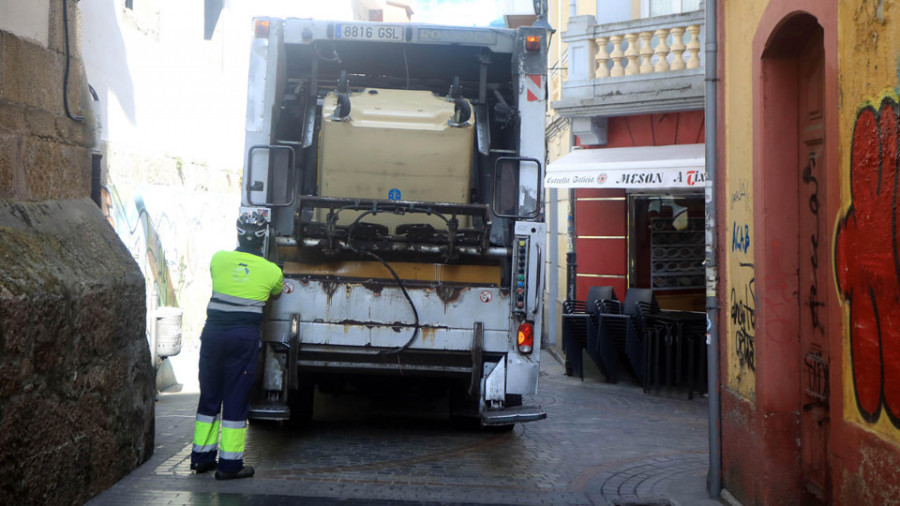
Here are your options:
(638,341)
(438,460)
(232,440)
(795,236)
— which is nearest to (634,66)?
(638,341)

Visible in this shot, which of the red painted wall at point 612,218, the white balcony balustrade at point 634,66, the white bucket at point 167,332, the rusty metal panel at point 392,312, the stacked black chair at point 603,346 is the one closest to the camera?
the rusty metal panel at point 392,312

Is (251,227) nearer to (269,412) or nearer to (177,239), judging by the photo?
(269,412)

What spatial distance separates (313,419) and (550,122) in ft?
30.8

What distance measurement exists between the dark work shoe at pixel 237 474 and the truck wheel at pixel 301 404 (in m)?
1.32

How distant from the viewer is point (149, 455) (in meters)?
6.47

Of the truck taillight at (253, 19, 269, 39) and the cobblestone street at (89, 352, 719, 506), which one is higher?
the truck taillight at (253, 19, 269, 39)

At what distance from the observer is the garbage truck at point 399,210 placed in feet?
22.3

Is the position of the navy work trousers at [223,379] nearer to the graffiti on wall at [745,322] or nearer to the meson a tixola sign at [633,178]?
the graffiti on wall at [745,322]

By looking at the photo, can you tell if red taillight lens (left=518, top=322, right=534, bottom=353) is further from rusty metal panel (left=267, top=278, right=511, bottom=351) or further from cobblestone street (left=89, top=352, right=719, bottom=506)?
cobblestone street (left=89, top=352, right=719, bottom=506)

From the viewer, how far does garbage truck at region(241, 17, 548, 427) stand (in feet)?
22.3

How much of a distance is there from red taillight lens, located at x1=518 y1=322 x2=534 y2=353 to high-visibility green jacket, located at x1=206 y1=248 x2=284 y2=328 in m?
1.75

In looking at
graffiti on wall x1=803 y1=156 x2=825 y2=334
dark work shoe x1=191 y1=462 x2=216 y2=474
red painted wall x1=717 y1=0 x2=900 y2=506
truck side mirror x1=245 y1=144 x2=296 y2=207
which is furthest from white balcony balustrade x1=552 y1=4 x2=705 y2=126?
dark work shoe x1=191 y1=462 x2=216 y2=474

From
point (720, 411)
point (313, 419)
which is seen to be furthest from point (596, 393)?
point (720, 411)

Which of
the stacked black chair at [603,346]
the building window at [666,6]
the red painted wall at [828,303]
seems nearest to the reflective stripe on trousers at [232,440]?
the red painted wall at [828,303]
